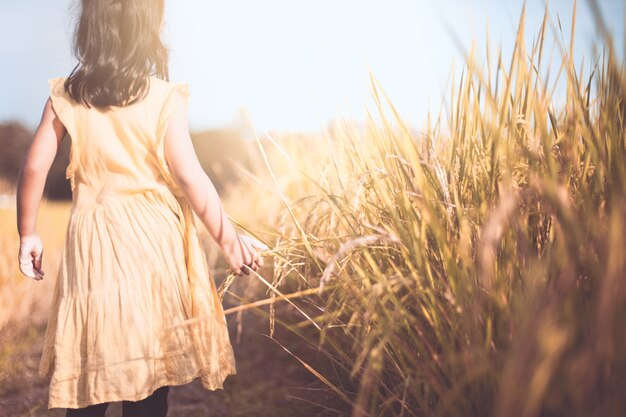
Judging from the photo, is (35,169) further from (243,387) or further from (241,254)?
(243,387)

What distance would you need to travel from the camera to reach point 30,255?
1.21m

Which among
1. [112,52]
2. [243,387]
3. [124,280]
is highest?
[112,52]

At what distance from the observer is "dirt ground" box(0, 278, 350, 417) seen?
1648 mm

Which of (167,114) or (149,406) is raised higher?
(167,114)

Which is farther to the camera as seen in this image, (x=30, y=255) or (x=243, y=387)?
(x=243, y=387)

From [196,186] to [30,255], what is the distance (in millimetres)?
458

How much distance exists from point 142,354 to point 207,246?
9.38 feet

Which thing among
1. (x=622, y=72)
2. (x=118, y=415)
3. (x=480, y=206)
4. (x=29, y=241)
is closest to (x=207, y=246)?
(x=118, y=415)

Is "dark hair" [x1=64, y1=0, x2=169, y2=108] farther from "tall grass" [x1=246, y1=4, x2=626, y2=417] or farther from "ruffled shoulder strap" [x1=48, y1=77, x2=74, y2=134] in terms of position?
"tall grass" [x1=246, y1=4, x2=626, y2=417]

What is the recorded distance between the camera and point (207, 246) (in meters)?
3.91

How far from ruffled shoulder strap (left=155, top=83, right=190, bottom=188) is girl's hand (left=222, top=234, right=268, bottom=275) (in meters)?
0.21

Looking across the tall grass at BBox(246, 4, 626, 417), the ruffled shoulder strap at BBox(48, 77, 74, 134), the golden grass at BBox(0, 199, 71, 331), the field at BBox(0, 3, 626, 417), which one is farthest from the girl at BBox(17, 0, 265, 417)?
the golden grass at BBox(0, 199, 71, 331)

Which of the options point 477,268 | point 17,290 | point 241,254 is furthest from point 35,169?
point 17,290

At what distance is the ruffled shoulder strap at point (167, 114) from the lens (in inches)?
45.4
